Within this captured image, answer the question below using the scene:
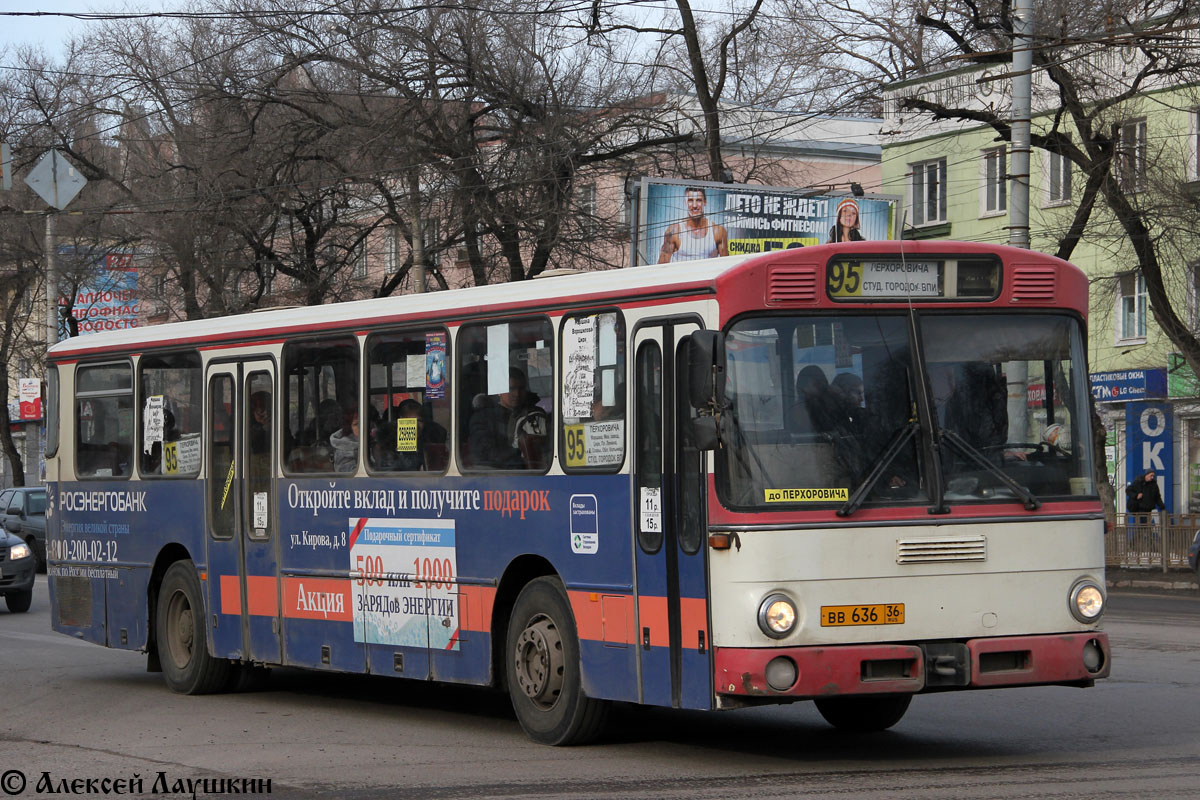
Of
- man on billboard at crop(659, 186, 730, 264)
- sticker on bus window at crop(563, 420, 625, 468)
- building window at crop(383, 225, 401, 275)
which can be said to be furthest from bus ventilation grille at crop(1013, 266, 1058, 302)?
building window at crop(383, 225, 401, 275)

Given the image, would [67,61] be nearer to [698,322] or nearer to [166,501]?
[166,501]

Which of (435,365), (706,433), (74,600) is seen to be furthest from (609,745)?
(74,600)

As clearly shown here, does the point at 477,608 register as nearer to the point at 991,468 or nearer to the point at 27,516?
the point at 991,468

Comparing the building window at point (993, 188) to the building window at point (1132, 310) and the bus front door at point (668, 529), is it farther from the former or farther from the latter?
the bus front door at point (668, 529)

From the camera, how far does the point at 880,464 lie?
9359 mm

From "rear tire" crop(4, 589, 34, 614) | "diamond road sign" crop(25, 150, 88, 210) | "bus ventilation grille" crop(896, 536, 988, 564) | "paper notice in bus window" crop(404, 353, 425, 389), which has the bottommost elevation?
"rear tire" crop(4, 589, 34, 614)

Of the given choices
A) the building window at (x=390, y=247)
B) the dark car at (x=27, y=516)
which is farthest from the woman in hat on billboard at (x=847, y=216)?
the dark car at (x=27, y=516)

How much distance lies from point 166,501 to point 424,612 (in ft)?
12.1

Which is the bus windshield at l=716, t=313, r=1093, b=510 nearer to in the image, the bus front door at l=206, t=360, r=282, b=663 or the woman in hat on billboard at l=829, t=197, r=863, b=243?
the bus front door at l=206, t=360, r=282, b=663

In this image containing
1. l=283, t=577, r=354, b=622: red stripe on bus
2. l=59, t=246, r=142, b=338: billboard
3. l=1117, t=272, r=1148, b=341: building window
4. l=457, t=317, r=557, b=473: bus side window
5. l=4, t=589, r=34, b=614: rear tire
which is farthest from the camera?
l=59, t=246, r=142, b=338: billboard

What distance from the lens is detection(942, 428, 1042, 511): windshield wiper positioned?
31.2ft

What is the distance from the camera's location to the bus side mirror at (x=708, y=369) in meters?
9.15

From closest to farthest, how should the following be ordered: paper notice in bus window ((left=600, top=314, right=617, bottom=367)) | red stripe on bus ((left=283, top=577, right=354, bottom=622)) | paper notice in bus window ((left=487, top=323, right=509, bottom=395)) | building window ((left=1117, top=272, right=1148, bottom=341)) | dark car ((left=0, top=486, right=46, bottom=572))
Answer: paper notice in bus window ((left=600, top=314, right=617, bottom=367)) → paper notice in bus window ((left=487, top=323, right=509, bottom=395)) → red stripe on bus ((left=283, top=577, right=354, bottom=622)) → dark car ((left=0, top=486, right=46, bottom=572)) → building window ((left=1117, top=272, right=1148, bottom=341))

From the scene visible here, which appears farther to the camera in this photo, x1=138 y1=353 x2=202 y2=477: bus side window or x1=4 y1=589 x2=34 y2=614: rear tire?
x1=4 y1=589 x2=34 y2=614: rear tire
